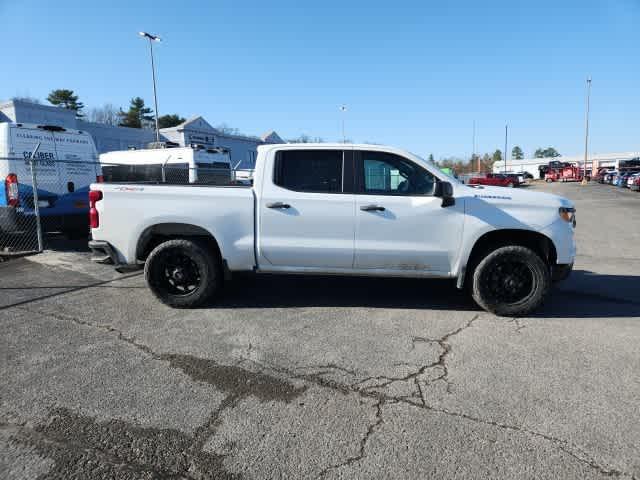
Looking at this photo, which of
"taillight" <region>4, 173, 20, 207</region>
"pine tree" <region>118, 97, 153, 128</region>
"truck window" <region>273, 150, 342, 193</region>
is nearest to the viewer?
"truck window" <region>273, 150, 342, 193</region>

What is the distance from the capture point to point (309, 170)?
498 centimetres

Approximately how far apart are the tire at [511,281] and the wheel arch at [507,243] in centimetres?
13

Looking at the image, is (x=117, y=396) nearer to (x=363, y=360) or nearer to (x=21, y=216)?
(x=363, y=360)

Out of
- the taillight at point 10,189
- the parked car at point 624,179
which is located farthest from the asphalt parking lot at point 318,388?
the parked car at point 624,179

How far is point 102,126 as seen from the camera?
Result: 111 feet

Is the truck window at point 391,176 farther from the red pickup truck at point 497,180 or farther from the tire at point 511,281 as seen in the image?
the red pickup truck at point 497,180

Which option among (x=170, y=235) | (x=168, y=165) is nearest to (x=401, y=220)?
(x=170, y=235)

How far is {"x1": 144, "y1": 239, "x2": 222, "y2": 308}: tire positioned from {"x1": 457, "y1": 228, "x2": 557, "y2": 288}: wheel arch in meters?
2.92

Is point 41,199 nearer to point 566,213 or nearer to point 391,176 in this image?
point 391,176

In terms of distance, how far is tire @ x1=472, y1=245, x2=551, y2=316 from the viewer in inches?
185

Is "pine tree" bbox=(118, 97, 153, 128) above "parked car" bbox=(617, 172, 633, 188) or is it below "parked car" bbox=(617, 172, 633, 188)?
above

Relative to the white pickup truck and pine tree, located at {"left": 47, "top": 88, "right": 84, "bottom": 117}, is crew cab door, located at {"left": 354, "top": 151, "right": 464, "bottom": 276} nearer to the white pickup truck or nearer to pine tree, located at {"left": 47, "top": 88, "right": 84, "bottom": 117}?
the white pickup truck

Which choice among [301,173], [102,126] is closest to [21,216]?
[301,173]

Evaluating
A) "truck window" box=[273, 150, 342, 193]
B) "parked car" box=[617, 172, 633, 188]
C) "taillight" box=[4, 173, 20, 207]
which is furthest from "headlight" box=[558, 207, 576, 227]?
"parked car" box=[617, 172, 633, 188]
